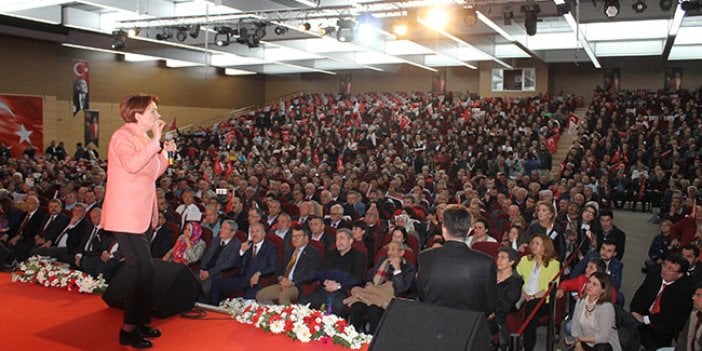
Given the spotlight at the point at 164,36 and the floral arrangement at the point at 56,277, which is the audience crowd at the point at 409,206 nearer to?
the floral arrangement at the point at 56,277

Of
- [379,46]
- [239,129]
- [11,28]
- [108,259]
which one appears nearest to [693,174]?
[379,46]

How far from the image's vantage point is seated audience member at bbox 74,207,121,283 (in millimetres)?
6203

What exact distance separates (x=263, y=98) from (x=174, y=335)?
26714mm

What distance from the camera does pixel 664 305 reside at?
4.66 metres

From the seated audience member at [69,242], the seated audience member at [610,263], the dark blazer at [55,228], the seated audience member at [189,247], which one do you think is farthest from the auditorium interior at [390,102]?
the dark blazer at [55,228]

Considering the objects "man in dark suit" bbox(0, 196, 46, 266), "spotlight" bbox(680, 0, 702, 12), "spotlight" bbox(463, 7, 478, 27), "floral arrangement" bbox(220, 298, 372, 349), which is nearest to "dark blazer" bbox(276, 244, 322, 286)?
"floral arrangement" bbox(220, 298, 372, 349)

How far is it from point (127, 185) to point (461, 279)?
74.8 inches

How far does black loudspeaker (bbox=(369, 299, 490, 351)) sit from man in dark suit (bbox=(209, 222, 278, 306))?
298cm

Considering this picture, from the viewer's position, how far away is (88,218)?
714 centimetres

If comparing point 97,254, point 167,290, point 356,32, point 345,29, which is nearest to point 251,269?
point 167,290

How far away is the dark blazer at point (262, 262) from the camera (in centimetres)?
571

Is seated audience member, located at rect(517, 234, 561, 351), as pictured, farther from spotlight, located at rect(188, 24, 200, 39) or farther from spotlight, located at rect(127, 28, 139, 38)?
spotlight, located at rect(127, 28, 139, 38)

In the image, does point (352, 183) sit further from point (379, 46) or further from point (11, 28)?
point (11, 28)

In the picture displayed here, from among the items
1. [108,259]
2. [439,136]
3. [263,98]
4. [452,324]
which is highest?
[263,98]
